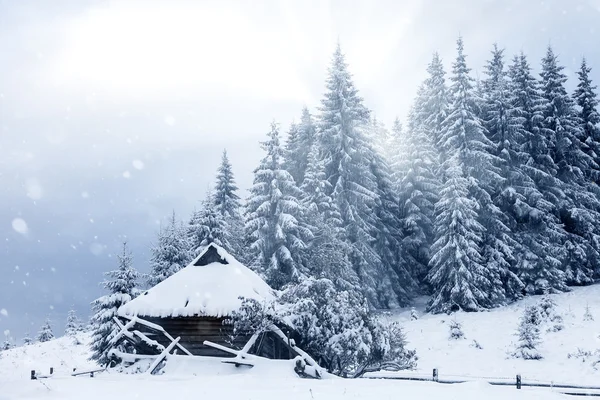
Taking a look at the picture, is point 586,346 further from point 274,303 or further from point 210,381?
point 210,381

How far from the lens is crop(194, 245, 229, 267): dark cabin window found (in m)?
23.0

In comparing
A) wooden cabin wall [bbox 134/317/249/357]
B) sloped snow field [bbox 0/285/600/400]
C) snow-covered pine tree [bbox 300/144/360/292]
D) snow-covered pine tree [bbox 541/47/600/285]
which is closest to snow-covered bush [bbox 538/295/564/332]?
sloped snow field [bbox 0/285/600/400]

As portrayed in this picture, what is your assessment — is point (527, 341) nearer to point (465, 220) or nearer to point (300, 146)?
point (465, 220)

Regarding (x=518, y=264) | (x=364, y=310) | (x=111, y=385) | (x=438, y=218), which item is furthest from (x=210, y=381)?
(x=518, y=264)

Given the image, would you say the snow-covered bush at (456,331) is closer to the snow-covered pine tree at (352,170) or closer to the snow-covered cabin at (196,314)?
the snow-covered pine tree at (352,170)

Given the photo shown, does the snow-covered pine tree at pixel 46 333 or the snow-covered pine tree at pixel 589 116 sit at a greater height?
the snow-covered pine tree at pixel 589 116

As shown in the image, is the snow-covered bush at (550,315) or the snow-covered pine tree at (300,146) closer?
the snow-covered bush at (550,315)

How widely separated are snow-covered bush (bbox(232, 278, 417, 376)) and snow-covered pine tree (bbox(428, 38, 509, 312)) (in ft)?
44.5

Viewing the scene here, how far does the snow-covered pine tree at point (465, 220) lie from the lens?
32.2 m

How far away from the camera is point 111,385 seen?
41.9 ft

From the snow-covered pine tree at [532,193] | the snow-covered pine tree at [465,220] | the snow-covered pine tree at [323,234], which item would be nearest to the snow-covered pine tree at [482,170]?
the snow-covered pine tree at [465,220]

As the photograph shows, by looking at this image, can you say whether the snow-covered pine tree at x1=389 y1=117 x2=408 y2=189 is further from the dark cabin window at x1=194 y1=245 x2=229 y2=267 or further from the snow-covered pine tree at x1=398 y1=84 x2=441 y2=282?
the dark cabin window at x1=194 y1=245 x2=229 y2=267

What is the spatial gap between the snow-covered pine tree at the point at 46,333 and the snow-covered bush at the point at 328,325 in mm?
45394

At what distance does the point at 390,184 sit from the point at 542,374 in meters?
20.2
